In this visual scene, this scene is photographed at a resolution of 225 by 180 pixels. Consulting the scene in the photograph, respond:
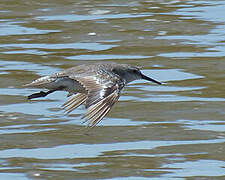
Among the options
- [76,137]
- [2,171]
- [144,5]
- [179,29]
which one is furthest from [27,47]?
[2,171]

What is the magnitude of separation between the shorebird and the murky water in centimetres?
77

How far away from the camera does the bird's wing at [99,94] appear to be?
9.00 metres

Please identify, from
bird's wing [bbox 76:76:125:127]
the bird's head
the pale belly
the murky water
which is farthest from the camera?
the bird's head

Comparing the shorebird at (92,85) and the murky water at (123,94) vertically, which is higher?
the shorebird at (92,85)

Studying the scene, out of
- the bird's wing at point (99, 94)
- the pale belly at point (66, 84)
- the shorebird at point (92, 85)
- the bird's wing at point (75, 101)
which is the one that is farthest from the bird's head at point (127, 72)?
the bird's wing at point (99, 94)

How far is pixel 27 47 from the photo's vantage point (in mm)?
17312

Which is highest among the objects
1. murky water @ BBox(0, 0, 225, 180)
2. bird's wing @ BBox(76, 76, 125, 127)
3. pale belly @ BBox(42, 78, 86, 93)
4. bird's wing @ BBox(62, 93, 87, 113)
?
bird's wing @ BBox(76, 76, 125, 127)

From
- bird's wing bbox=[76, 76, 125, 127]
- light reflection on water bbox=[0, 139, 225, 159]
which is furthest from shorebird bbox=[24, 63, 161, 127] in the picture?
light reflection on water bbox=[0, 139, 225, 159]

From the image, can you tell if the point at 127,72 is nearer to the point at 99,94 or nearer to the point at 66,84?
the point at 66,84

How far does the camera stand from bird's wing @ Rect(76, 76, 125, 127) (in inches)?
354

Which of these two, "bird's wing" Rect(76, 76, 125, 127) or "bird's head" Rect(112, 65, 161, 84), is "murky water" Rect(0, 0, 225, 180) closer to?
"bird's head" Rect(112, 65, 161, 84)

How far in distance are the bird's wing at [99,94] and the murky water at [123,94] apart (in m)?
1.02

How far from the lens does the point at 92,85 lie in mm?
9617

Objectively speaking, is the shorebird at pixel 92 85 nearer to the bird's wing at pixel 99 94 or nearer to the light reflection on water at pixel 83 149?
the bird's wing at pixel 99 94
